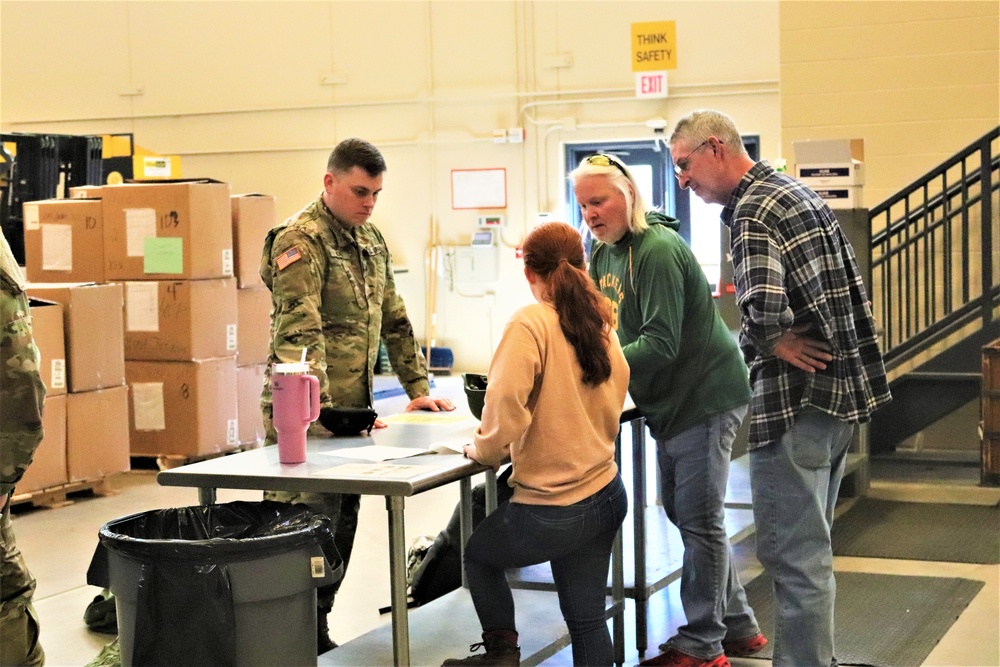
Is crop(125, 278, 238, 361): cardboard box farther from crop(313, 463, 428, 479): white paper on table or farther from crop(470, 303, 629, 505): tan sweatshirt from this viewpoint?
crop(470, 303, 629, 505): tan sweatshirt

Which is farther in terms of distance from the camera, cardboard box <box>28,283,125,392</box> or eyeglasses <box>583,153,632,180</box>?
cardboard box <box>28,283,125,392</box>

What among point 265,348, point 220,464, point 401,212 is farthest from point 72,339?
point 401,212

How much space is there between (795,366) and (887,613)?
174cm

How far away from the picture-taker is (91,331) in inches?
243

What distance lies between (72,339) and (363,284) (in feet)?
10.1

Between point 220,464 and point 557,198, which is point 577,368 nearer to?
point 220,464

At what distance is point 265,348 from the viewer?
24.2 feet

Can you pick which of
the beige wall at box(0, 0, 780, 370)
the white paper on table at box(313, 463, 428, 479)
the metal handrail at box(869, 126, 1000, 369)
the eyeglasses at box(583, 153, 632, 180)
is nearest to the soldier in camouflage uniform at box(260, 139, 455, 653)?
the white paper on table at box(313, 463, 428, 479)

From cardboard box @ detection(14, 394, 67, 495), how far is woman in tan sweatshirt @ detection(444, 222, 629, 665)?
375 cm

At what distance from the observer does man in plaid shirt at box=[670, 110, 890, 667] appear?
2.90 m

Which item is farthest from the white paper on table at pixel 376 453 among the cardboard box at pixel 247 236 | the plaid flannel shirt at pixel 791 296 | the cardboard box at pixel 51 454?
the cardboard box at pixel 247 236

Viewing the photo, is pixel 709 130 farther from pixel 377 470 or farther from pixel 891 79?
pixel 891 79

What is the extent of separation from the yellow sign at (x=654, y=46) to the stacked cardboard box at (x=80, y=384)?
5.99m

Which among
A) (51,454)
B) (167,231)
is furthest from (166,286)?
(51,454)
